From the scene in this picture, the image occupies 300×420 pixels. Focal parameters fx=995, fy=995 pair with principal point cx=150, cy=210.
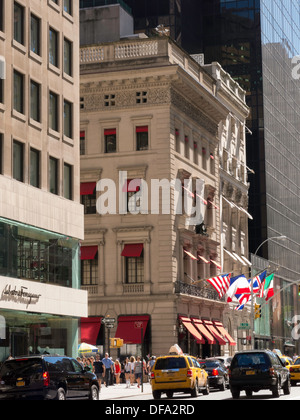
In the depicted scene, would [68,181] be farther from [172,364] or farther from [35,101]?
[172,364]

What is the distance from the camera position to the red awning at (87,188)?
221 ft

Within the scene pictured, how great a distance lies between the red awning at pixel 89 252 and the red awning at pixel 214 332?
1048cm

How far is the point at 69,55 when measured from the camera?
172 ft

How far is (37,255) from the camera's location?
1828 inches

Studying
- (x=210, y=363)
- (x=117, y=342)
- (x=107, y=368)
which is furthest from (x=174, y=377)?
(x=107, y=368)

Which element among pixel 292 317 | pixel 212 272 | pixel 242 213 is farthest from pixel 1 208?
pixel 292 317

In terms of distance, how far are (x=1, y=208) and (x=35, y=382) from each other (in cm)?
1392

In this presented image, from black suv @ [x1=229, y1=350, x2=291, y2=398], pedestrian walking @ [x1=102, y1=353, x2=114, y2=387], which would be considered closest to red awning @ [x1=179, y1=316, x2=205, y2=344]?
pedestrian walking @ [x1=102, y1=353, x2=114, y2=387]

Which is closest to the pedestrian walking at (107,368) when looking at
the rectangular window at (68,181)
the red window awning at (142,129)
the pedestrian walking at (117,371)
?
the pedestrian walking at (117,371)

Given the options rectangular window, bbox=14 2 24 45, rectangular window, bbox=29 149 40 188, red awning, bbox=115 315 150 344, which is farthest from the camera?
red awning, bbox=115 315 150 344

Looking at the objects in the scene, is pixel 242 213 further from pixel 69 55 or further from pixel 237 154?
pixel 69 55

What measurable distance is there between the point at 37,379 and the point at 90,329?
120ft

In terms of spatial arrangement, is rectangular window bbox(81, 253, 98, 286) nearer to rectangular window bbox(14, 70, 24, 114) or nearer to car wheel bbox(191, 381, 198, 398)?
rectangular window bbox(14, 70, 24, 114)

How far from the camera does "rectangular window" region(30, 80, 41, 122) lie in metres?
47.7
